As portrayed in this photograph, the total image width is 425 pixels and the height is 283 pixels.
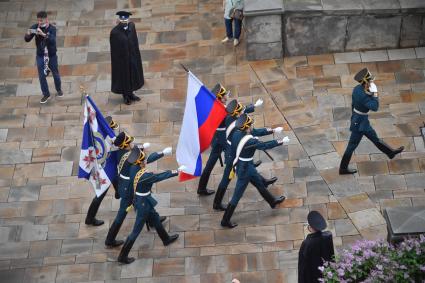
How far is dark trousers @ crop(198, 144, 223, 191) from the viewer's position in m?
14.0

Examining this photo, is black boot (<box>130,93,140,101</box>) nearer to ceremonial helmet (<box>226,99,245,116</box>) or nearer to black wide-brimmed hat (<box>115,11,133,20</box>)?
black wide-brimmed hat (<box>115,11,133,20</box>)

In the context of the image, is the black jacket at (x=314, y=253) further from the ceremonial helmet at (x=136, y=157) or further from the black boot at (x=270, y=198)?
the ceremonial helmet at (x=136, y=157)

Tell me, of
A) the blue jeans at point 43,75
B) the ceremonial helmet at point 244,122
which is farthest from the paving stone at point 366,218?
the blue jeans at point 43,75

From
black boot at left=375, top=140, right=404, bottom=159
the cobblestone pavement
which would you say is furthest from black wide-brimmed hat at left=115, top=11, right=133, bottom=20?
black boot at left=375, top=140, right=404, bottom=159

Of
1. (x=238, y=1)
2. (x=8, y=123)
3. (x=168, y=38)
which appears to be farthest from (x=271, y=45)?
(x=8, y=123)

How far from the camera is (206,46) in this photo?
58.3 ft

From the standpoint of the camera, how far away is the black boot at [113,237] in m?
13.4

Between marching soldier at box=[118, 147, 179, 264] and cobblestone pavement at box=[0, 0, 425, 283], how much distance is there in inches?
23.1

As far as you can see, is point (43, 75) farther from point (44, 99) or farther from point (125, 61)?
point (125, 61)

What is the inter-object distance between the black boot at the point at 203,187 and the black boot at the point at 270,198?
107 cm

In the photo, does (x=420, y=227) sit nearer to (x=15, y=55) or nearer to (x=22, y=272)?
(x=22, y=272)

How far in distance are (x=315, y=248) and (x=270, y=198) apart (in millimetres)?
2457

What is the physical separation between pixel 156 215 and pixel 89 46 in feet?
20.0

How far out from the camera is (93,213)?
13.9 m
